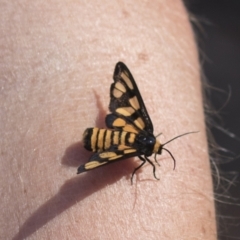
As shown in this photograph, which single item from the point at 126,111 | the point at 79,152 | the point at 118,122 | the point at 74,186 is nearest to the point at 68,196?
the point at 74,186

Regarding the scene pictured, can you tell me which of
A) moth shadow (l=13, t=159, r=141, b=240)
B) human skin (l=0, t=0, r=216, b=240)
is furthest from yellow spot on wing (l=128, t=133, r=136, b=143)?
moth shadow (l=13, t=159, r=141, b=240)

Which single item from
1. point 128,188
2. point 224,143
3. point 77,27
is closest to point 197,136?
point 128,188

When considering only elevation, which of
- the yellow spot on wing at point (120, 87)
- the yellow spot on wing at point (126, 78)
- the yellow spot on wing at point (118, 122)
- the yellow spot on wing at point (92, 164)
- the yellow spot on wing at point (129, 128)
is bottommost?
the yellow spot on wing at point (129, 128)

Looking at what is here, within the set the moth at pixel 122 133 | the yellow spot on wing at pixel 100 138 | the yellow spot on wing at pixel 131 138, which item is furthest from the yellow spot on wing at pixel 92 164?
the yellow spot on wing at pixel 131 138

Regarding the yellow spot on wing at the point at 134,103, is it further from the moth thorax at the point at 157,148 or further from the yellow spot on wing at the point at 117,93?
the moth thorax at the point at 157,148

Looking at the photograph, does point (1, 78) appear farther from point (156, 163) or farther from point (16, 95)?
point (156, 163)

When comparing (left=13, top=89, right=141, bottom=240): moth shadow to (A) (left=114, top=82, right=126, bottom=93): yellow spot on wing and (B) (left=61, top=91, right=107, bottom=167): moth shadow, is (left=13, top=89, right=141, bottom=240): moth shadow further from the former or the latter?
(A) (left=114, top=82, right=126, bottom=93): yellow spot on wing
